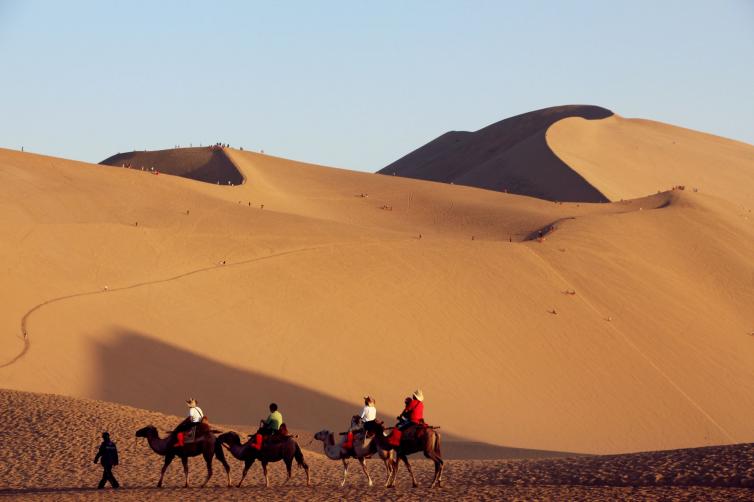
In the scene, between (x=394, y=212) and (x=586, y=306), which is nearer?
(x=586, y=306)

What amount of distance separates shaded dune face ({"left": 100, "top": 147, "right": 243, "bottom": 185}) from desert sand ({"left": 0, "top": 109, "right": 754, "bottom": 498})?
284 inches

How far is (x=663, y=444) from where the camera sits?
31.4 meters

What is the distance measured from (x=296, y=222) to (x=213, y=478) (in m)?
22.4

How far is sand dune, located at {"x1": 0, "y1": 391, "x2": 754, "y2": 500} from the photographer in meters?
17.7

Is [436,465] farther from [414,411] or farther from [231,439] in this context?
[231,439]

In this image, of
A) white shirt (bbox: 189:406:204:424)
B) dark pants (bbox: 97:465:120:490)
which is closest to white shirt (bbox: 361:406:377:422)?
white shirt (bbox: 189:406:204:424)

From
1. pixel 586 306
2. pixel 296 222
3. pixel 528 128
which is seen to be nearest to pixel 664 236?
pixel 586 306

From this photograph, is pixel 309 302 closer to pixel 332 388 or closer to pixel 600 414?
pixel 332 388

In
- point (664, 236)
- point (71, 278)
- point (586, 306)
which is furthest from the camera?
point (664, 236)

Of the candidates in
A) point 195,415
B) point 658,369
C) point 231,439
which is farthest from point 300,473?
point 658,369

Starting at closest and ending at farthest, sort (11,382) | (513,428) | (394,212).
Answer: (11,382), (513,428), (394,212)

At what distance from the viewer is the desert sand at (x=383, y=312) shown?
3061cm

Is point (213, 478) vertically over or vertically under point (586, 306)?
under

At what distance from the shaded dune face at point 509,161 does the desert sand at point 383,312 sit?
1759cm
